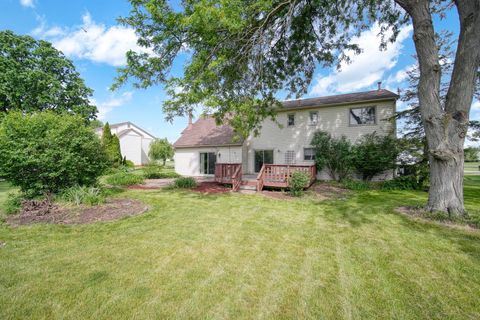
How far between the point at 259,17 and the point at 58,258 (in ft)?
26.2

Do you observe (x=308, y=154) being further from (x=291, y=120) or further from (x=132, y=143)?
(x=132, y=143)

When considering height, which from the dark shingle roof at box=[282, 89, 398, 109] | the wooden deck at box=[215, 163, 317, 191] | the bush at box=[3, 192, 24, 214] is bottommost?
the bush at box=[3, 192, 24, 214]

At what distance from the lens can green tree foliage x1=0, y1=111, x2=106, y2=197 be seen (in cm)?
590

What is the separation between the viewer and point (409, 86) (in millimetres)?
11656

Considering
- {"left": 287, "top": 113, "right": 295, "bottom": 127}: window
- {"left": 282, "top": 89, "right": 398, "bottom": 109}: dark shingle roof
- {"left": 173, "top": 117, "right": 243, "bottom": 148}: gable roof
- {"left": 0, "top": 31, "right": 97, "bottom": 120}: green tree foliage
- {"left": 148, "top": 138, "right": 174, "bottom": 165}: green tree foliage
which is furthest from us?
{"left": 148, "top": 138, "right": 174, "bottom": 165}: green tree foliage

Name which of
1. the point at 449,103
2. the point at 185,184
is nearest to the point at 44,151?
the point at 185,184

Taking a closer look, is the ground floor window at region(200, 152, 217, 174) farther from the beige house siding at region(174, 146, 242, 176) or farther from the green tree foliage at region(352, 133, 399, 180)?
the green tree foliage at region(352, 133, 399, 180)

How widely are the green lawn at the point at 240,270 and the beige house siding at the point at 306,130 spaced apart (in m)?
8.59

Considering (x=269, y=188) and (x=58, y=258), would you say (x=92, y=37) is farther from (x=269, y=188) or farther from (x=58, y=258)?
Result: (x=269, y=188)

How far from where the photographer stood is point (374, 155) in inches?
449

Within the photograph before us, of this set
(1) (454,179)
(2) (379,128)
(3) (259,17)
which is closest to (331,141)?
(2) (379,128)

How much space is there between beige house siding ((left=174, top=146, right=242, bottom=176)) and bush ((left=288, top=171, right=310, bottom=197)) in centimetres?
680

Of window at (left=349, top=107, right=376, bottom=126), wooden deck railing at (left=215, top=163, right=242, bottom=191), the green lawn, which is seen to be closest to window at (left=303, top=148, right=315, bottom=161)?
window at (left=349, top=107, right=376, bottom=126)

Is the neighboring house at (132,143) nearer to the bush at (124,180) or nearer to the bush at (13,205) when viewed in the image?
the bush at (124,180)
